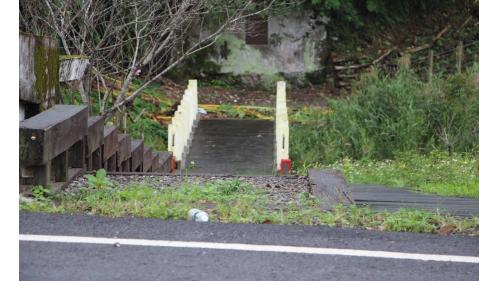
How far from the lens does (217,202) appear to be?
660 centimetres

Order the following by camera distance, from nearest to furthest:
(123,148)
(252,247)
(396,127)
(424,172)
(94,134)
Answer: (252,247)
(94,134)
(123,148)
(424,172)
(396,127)

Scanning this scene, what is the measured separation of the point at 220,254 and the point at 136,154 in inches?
273

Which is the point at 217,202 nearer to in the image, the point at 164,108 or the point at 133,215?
the point at 133,215

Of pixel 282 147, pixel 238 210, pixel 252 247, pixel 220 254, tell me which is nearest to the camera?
pixel 220 254

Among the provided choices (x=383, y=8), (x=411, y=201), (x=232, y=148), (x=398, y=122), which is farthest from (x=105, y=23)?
(x=383, y=8)

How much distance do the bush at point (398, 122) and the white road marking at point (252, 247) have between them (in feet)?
34.9

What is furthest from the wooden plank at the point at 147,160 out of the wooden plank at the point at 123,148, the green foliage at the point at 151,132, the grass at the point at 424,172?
the green foliage at the point at 151,132

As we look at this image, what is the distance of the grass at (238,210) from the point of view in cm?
571

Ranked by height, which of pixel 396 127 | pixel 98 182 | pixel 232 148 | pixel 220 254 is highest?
pixel 396 127

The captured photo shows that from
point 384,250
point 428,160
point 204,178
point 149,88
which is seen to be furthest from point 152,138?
point 384,250

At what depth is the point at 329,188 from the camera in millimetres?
7105

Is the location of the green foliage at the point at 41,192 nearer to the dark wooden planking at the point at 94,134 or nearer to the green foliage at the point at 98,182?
the green foliage at the point at 98,182

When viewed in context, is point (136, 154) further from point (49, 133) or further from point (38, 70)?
point (49, 133)

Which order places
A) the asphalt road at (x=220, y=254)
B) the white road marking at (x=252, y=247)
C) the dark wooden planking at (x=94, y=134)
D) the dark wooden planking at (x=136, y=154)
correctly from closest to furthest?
the asphalt road at (x=220, y=254) → the white road marking at (x=252, y=247) → the dark wooden planking at (x=94, y=134) → the dark wooden planking at (x=136, y=154)
